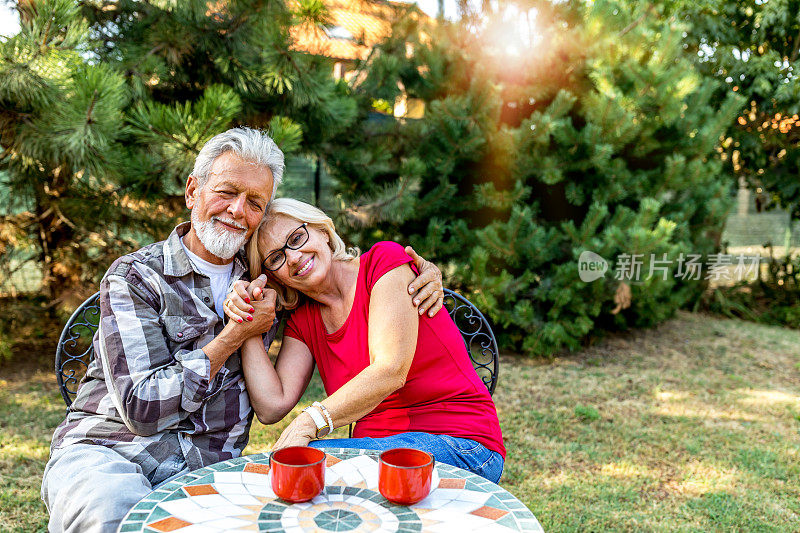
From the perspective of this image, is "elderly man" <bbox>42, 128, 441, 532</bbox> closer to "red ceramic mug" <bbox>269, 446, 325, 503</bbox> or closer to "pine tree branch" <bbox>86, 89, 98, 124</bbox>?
"red ceramic mug" <bbox>269, 446, 325, 503</bbox>

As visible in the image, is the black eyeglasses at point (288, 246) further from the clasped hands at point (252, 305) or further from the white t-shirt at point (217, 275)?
the white t-shirt at point (217, 275)

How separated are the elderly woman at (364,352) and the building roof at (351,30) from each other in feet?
6.33

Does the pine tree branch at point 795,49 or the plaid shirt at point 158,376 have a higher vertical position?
the pine tree branch at point 795,49

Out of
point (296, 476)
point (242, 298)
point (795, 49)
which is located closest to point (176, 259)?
point (242, 298)

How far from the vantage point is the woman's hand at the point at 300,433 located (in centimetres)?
164

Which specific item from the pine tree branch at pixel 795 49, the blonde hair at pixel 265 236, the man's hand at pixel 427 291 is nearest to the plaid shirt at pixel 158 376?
the blonde hair at pixel 265 236

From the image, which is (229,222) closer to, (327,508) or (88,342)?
(327,508)

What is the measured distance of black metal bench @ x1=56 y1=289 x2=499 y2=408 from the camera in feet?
6.88

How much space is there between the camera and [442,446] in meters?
1.74

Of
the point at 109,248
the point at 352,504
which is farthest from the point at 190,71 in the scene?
the point at 352,504

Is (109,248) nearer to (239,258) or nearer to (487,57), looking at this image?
(239,258)

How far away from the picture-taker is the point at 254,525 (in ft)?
3.84

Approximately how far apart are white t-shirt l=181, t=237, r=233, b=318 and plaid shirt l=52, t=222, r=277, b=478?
1.6 inches

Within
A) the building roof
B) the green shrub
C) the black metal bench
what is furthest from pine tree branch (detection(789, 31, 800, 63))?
the black metal bench
